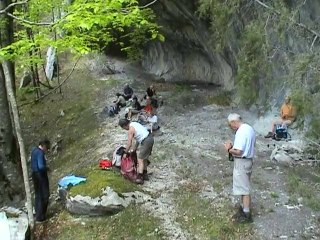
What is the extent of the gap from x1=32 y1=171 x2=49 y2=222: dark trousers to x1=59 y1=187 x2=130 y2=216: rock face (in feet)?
2.39

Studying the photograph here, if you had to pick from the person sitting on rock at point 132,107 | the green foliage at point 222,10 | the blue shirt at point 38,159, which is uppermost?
the green foliage at point 222,10

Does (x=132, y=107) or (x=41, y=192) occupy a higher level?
(x=41, y=192)

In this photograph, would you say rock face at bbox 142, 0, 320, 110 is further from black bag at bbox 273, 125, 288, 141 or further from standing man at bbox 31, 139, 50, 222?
standing man at bbox 31, 139, 50, 222

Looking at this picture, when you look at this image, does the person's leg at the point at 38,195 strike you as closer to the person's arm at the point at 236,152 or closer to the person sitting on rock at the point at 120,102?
the person's arm at the point at 236,152

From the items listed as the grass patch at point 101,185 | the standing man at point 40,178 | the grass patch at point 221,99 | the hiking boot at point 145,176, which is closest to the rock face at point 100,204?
the grass patch at point 101,185

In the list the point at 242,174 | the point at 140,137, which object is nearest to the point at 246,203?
the point at 242,174

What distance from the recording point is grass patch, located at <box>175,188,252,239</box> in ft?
28.9

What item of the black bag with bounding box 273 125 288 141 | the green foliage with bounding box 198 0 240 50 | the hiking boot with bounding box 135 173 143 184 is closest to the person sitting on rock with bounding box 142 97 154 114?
the black bag with bounding box 273 125 288 141

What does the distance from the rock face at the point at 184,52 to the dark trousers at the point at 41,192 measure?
48.3 feet

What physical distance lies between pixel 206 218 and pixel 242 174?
1.58 m

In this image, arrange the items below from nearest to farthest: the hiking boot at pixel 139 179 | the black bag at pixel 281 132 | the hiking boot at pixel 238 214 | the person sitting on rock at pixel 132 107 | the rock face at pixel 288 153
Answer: the hiking boot at pixel 238 214 < the hiking boot at pixel 139 179 < the rock face at pixel 288 153 < the black bag at pixel 281 132 < the person sitting on rock at pixel 132 107

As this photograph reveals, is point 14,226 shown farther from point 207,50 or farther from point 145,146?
point 207,50

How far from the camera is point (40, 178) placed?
408 inches

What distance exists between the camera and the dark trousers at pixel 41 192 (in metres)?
10.4
